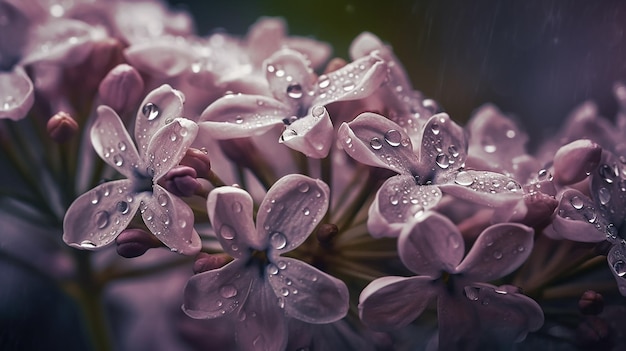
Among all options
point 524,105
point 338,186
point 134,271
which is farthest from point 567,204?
point 524,105

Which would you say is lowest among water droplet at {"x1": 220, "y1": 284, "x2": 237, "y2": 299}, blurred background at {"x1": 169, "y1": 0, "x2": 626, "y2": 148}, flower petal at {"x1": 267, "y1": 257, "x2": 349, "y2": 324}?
Result: blurred background at {"x1": 169, "y1": 0, "x2": 626, "y2": 148}

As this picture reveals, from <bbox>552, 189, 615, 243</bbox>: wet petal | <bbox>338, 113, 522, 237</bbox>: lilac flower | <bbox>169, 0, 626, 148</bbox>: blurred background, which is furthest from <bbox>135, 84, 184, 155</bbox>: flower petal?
<bbox>169, 0, 626, 148</bbox>: blurred background

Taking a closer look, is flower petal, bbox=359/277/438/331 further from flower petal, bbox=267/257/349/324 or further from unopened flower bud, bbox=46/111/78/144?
unopened flower bud, bbox=46/111/78/144

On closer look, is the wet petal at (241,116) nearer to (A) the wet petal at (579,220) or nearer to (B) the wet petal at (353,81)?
(B) the wet petal at (353,81)

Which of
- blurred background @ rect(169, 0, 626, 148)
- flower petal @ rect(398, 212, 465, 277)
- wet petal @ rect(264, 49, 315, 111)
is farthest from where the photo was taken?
blurred background @ rect(169, 0, 626, 148)

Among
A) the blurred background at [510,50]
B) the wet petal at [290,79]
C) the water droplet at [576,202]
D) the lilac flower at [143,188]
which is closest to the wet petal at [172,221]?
the lilac flower at [143,188]

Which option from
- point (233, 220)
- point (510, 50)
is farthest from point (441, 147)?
point (510, 50)
